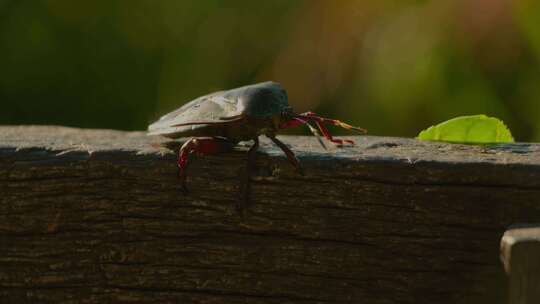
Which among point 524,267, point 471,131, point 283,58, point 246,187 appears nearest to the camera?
point 524,267

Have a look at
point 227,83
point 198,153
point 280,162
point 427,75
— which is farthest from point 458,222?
point 227,83

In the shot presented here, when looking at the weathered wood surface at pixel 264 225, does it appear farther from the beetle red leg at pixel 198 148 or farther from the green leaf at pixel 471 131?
the green leaf at pixel 471 131

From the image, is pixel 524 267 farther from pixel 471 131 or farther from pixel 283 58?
pixel 283 58

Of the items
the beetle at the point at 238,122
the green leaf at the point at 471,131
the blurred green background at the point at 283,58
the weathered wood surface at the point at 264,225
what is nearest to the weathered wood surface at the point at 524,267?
the weathered wood surface at the point at 264,225

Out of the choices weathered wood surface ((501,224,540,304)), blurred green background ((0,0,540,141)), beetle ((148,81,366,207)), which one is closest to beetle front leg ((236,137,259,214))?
beetle ((148,81,366,207))

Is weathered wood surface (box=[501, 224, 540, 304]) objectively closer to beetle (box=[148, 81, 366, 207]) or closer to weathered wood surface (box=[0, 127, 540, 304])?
weathered wood surface (box=[0, 127, 540, 304])

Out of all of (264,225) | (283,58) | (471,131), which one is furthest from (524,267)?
(283,58)

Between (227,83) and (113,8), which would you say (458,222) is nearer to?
(227,83)
